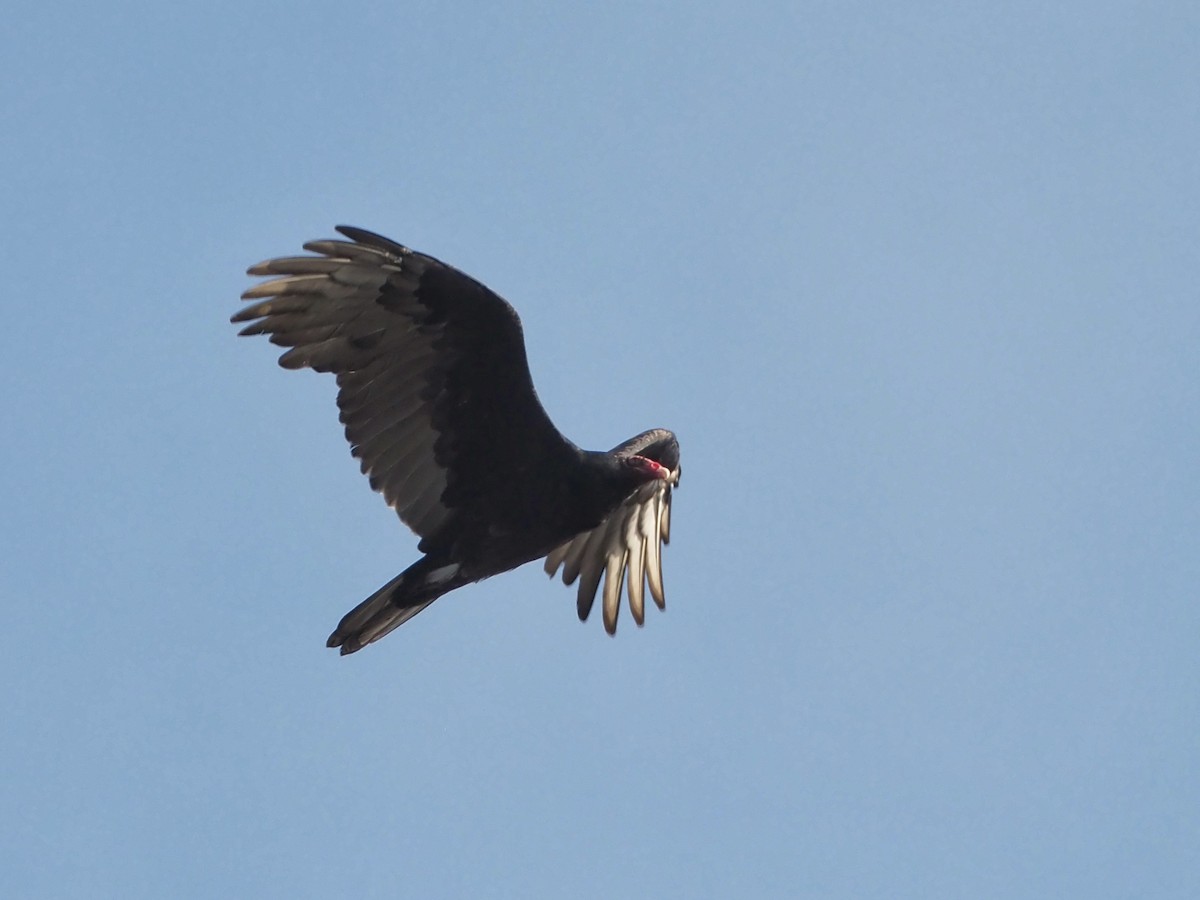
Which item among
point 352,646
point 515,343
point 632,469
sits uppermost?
point 515,343

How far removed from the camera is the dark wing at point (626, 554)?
10.8 meters

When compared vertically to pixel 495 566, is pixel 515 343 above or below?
above

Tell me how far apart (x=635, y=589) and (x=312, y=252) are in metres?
3.05

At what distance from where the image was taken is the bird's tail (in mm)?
9664

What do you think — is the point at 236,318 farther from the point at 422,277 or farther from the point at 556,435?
the point at 556,435

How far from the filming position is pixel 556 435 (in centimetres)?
960

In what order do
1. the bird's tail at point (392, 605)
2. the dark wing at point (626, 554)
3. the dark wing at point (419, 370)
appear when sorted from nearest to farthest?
the dark wing at point (419, 370)
the bird's tail at point (392, 605)
the dark wing at point (626, 554)

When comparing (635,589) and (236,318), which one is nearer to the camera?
(236,318)

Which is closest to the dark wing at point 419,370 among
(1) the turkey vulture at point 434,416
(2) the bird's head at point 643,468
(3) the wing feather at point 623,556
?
(1) the turkey vulture at point 434,416

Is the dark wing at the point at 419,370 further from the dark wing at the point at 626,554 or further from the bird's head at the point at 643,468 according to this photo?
the dark wing at the point at 626,554

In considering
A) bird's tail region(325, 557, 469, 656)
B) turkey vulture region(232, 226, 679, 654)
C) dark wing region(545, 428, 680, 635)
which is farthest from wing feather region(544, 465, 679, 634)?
bird's tail region(325, 557, 469, 656)

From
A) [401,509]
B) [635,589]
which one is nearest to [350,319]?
[401,509]

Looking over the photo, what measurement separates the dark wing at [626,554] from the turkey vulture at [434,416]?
101 centimetres

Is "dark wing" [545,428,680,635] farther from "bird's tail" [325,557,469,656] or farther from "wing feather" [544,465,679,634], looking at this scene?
"bird's tail" [325,557,469,656]
